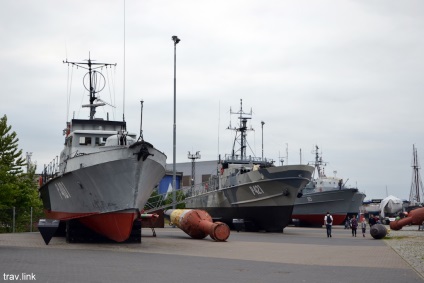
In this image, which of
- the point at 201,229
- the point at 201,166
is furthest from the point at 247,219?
the point at 201,166

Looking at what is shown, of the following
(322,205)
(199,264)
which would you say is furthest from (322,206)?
(199,264)

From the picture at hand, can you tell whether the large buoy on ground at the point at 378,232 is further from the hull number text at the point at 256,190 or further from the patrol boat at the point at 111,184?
the patrol boat at the point at 111,184

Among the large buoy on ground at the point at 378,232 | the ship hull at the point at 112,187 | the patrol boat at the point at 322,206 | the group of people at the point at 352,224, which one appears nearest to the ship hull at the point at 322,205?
the patrol boat at the point at 322,206

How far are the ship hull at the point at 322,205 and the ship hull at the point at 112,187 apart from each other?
1123 inches

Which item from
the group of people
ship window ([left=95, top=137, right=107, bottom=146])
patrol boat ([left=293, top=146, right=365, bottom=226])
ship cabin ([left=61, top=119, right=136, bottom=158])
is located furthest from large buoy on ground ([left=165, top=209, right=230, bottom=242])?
patrol boat ([left=293, top=146, right=365, bottom=226])

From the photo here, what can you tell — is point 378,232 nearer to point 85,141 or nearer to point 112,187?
point 112,187

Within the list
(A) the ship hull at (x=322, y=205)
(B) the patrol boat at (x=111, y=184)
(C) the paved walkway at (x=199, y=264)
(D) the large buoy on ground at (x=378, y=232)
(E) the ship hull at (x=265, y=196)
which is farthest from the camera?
(A) the ship hull at (x=322, y=205)

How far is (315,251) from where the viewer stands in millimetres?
20531

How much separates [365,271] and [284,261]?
3027mm

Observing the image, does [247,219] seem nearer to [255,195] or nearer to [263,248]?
[255,195]

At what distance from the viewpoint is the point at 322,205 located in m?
47.7

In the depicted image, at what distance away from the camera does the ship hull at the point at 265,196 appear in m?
32.6

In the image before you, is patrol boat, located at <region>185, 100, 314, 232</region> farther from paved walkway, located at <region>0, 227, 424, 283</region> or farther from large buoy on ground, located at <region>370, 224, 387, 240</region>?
paved walkway, located at <region>0, 227, 424, 283</region>

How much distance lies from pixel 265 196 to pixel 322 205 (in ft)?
51.2
